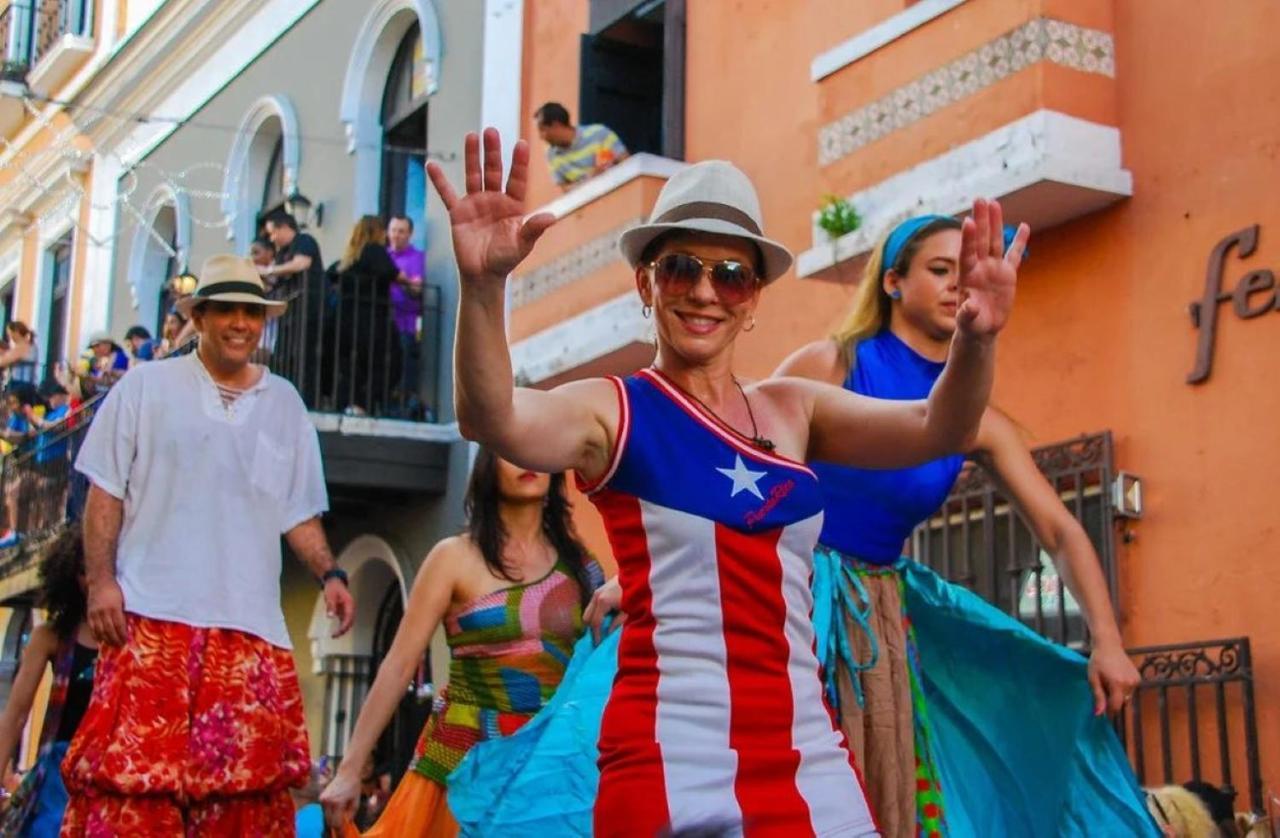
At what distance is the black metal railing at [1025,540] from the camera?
31.3ft

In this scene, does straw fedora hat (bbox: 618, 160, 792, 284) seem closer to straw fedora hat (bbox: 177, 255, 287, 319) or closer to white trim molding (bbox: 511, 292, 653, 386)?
straw fedora hat (bbox: 177, 255, 287, 319)

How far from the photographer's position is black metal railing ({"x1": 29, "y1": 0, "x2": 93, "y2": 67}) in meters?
25.5

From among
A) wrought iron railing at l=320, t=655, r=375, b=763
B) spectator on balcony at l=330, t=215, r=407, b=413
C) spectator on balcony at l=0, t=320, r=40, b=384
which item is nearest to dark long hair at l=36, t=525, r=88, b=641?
spectator on balcony at l=330, t=215, r=407, b=413

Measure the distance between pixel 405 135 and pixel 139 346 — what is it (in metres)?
3.19

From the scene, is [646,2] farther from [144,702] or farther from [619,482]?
[619,482]

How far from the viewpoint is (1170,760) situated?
8828 millimetres

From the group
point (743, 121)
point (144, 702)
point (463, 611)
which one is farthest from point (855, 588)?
point (743, 121)

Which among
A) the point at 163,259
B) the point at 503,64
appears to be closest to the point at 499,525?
the point at 503,64

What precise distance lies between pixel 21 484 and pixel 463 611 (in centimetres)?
1560

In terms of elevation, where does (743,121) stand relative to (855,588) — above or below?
above

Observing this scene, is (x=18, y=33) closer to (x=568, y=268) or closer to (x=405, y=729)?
(x=405, y=729)

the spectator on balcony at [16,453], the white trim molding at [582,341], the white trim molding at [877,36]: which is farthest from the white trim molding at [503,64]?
the spectator on balcony at [16,453]

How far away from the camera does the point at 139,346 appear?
18.8m

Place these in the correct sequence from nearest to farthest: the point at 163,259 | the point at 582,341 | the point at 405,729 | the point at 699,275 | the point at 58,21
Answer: the point at 699,275 < the point at 582,341 < the point at 405,729 < the point at 163,259 < the point at 58,21
